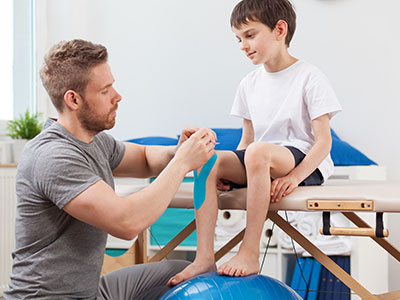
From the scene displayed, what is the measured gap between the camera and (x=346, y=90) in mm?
2693

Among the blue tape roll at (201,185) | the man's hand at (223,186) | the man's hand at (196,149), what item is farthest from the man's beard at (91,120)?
the man's hand at (223,186)

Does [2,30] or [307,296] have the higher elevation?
[2,30]

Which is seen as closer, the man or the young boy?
Result: the man

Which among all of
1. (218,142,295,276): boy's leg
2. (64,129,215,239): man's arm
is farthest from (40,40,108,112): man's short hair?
(218,142,295,276): boy's leg

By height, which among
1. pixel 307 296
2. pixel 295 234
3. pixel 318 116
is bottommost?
pixel 307 296

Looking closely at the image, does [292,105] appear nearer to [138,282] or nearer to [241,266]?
[241,266]

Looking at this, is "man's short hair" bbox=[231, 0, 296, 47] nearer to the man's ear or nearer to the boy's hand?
the boy's hand

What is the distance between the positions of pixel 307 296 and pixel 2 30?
2011 mm

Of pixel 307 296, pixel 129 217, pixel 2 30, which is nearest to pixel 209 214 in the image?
pixel 129 217

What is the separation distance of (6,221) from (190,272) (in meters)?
1.34

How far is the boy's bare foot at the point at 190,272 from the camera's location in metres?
1.33

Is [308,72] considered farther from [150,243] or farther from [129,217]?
[150,243]

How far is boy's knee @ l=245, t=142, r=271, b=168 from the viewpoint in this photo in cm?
134

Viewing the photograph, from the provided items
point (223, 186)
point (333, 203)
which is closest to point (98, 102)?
point (223, 186)
